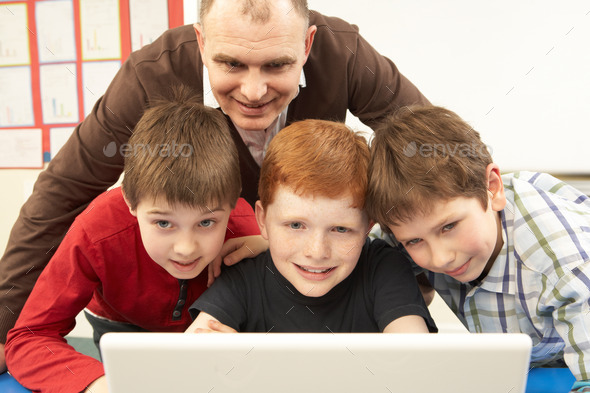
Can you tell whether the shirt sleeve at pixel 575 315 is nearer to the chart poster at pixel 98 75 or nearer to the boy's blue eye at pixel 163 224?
the boy's blue eye at pixel 163 224

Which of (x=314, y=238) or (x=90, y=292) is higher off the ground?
(x=314, y=238)

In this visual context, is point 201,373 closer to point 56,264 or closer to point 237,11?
point 56,264

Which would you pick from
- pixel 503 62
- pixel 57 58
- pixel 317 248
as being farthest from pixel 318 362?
pixel 57 58

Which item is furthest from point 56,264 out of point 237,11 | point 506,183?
point 506,183

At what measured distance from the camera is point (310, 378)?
0.48m

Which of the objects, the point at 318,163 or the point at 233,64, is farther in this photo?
the point at 233,64

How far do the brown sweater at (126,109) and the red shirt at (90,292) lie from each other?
6.3 inches

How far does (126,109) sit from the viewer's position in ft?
3.64

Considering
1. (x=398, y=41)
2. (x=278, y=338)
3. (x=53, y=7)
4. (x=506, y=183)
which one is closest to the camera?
(x=278, y=338)

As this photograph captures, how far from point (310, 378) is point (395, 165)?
1.45ft

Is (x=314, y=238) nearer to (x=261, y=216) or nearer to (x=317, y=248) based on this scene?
(x=317, y=248)

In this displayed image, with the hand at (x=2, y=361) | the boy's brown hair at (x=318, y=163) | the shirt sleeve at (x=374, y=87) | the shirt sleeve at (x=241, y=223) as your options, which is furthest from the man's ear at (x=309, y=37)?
the hand at (x=2, y=361)

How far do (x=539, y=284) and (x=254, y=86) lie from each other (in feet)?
1.96

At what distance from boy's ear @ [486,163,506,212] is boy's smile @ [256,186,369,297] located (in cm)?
23
